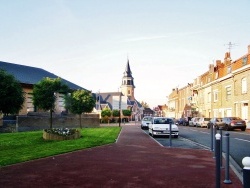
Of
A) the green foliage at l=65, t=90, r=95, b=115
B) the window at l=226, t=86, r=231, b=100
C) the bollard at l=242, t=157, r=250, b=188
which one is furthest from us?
the window at l=226, t=86, r=231, b=100

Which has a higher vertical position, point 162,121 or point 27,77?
point 27,77

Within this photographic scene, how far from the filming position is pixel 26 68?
4997 centimetres

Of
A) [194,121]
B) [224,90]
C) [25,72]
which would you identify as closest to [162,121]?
[194,121]

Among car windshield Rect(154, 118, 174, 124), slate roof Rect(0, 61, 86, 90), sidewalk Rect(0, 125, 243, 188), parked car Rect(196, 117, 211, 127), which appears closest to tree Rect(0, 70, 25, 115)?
sidewalk Rect(0, 125, 243, 188)

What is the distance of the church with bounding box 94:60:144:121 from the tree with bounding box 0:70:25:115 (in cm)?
5554

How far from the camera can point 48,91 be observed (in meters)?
27.8

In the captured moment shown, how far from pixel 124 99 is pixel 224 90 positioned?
60722mm

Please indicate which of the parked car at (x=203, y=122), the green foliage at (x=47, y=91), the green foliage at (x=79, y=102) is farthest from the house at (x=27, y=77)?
the parked car at (x=203, y=122)

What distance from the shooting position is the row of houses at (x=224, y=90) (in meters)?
38.2

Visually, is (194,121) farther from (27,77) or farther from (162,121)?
(27,77)

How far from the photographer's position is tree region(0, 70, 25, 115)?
731 inches

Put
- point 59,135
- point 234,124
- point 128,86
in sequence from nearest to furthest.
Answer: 1. point 59,135
2. point 234,124
3. point 128,86

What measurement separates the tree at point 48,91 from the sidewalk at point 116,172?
16252mm

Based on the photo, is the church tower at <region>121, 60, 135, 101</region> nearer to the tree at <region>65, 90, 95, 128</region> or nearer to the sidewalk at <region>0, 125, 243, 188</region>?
the tree at <region>65, 90, 95, 128</region>
